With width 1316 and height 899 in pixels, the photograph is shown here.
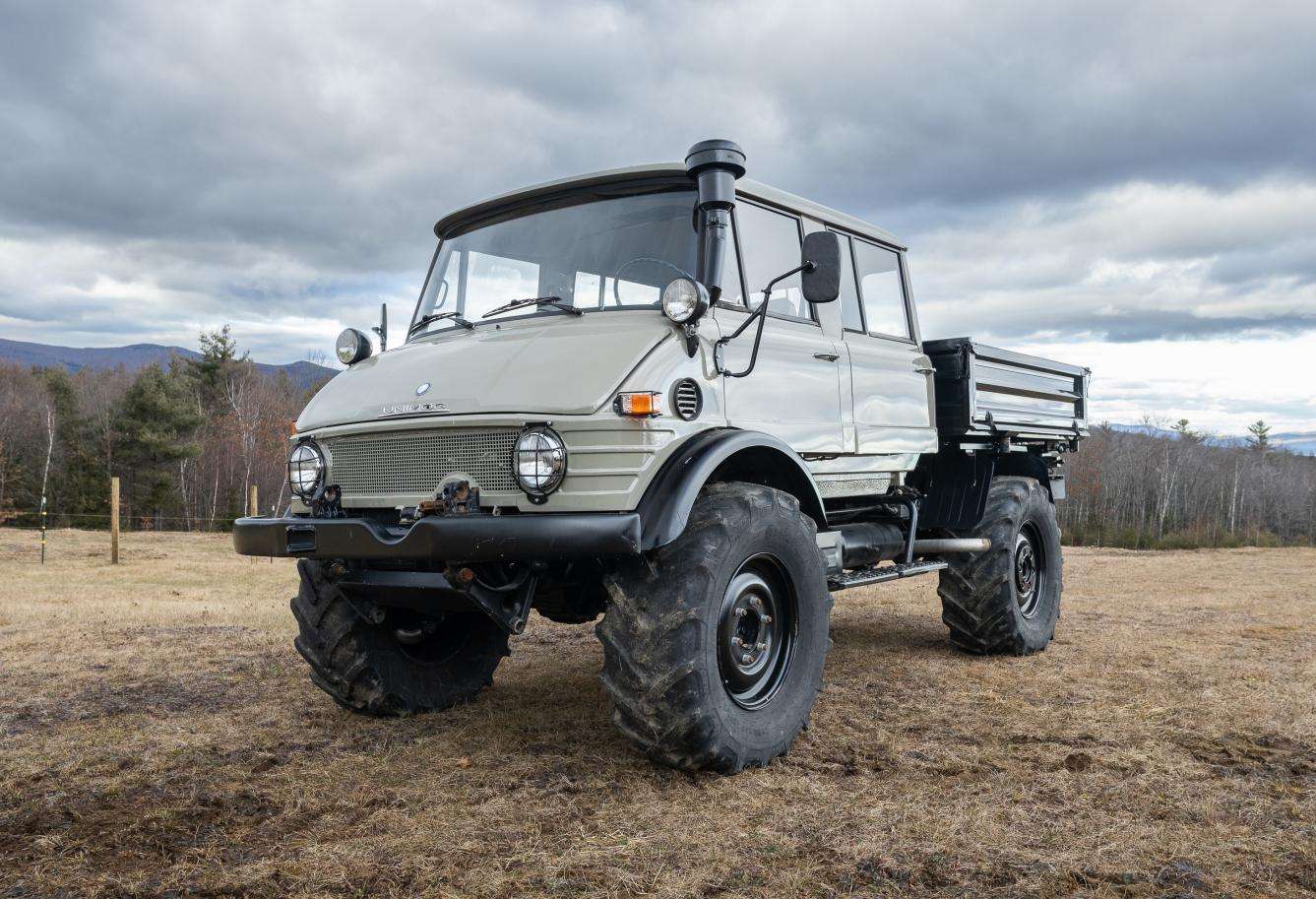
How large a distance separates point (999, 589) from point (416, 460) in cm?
444

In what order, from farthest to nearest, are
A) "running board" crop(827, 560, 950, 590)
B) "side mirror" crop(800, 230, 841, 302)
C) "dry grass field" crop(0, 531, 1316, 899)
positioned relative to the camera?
"running board" crop(827, 560, 950, 590) → "side mirror" crop(800, 230, 841, 302) → "dry grass field" crop(0, 531, 1316, 899)

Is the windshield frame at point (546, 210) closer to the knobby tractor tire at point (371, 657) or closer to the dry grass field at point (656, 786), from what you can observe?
the knobby tractor tire at point (371, 657)

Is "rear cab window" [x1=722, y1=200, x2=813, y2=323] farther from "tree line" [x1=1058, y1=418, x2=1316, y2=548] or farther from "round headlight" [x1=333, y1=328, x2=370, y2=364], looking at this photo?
"tree line" [x1=1058, y1=418, x2=1316, y2=548]

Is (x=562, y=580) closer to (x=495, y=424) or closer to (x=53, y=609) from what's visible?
(x=495, y=424)

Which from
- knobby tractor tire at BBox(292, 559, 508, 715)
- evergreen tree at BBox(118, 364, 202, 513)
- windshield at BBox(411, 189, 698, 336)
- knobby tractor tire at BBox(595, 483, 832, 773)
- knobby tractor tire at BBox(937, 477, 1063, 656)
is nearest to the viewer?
knobby tractor tire at BBox(595, 483, 832, 773)

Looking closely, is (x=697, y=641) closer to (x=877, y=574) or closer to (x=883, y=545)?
(x=877, y=574)

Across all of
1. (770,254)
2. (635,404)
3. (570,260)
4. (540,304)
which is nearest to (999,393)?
(770,254)

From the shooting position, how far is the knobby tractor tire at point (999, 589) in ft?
22.2

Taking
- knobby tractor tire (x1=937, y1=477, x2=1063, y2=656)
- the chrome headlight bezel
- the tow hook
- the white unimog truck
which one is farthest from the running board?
the chrome headlight bezel

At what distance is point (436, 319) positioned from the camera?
16.7ft

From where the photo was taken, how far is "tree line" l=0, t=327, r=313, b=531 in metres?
45.1

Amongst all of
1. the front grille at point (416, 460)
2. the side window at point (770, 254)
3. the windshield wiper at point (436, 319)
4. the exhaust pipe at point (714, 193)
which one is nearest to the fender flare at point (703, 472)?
the front grille at point (416, 460)

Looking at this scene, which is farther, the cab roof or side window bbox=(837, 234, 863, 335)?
side window bbox=(837, 234, 863, 335)

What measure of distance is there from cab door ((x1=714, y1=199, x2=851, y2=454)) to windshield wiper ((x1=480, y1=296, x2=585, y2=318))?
0.73 meters
